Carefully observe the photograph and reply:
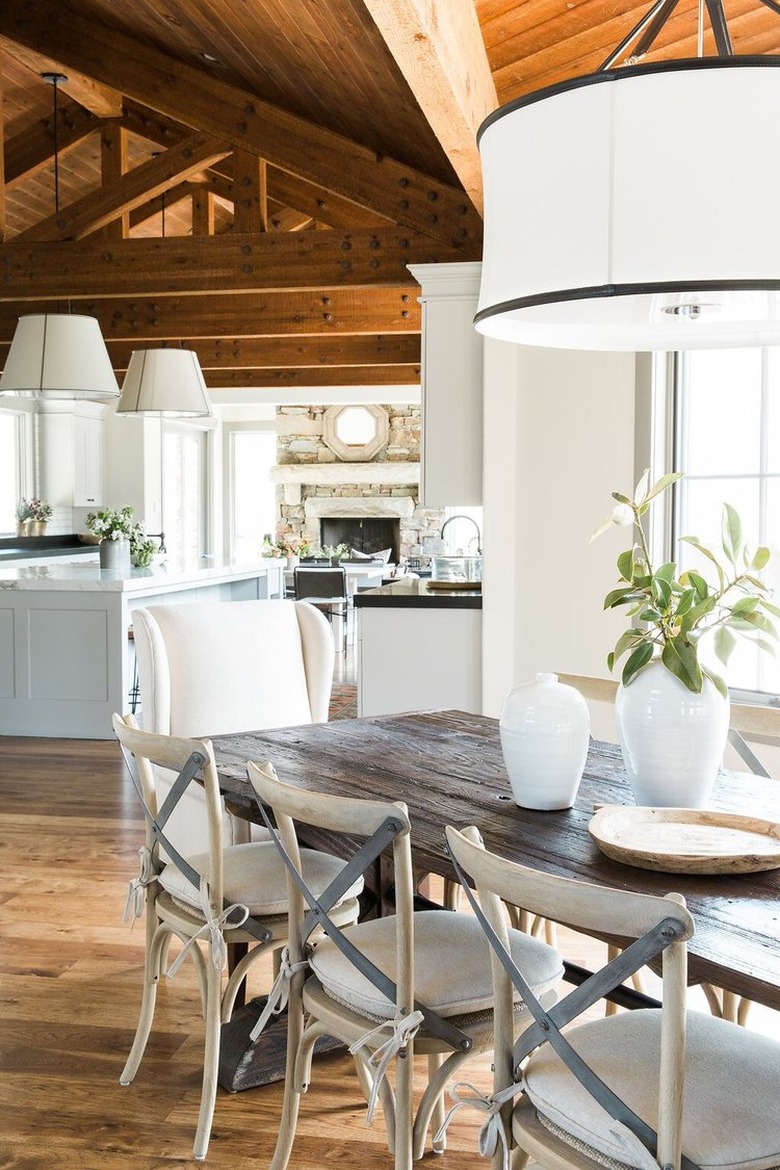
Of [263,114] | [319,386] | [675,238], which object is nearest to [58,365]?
[263,114]

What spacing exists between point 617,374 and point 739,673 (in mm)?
1221

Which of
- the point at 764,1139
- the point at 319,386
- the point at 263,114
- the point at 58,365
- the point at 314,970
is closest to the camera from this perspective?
the point at 764,1139

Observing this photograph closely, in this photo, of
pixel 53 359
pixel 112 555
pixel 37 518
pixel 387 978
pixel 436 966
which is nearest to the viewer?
pixel 387 978

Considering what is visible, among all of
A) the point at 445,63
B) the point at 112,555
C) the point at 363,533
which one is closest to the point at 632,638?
the point at 445,63

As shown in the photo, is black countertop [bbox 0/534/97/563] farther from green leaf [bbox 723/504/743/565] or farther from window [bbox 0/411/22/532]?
green leaf [bbox 723/504/743/565]

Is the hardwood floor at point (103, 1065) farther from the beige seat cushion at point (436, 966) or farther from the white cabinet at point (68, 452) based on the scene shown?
the white cabinet at point (68, 452)

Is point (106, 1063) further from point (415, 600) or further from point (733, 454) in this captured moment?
point (733, 454)

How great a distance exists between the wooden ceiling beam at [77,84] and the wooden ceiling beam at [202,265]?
124cm

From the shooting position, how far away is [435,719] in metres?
3.05

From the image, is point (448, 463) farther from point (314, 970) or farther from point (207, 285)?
point (314, 970)

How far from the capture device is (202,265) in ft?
20.9

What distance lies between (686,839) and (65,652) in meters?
4.99

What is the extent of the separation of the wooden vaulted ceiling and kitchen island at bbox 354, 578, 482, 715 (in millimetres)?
1749

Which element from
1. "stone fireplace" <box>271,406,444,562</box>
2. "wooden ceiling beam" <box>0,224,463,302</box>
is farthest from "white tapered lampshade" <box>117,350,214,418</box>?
"stone fireplace" <box>271,406,444,562</box>
